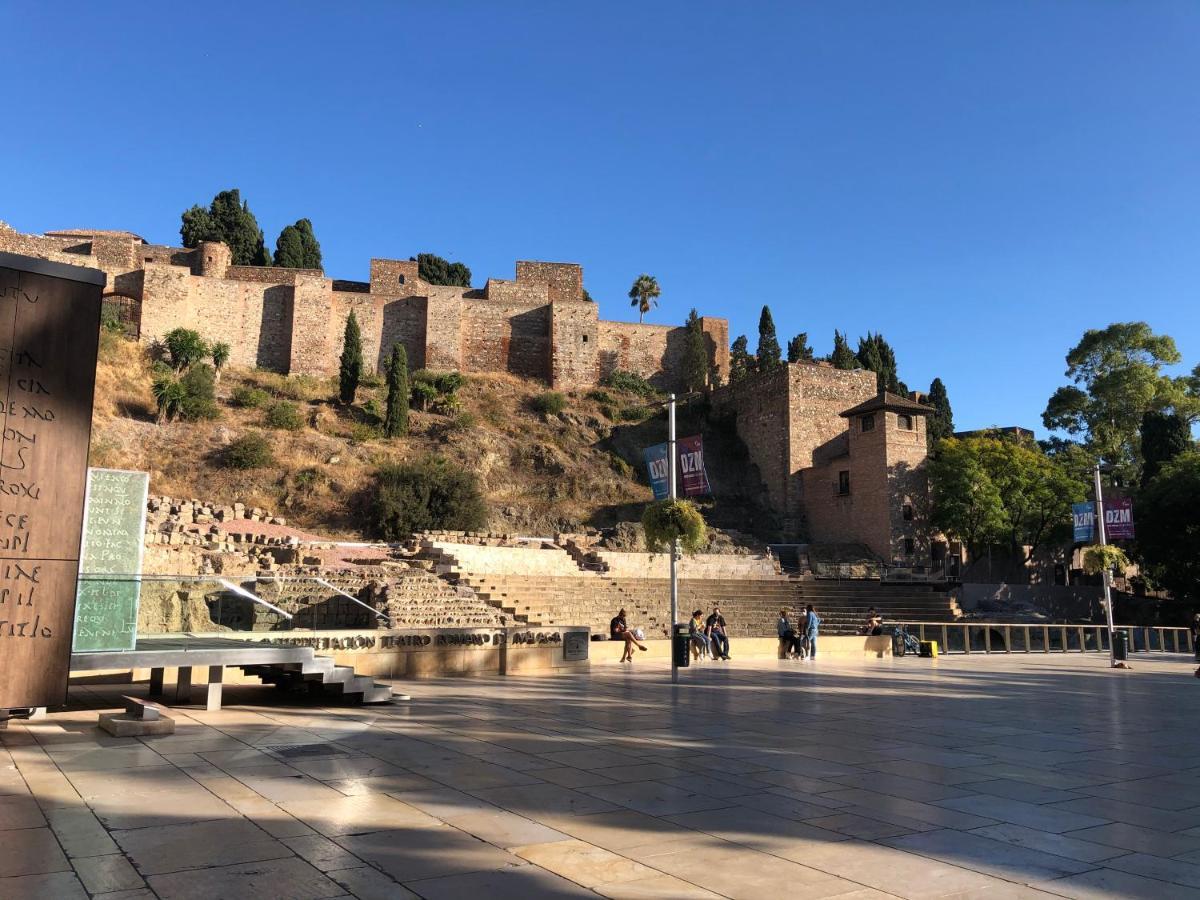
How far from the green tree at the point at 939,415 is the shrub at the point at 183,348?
41.0 m

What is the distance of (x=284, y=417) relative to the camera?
43.8 meters

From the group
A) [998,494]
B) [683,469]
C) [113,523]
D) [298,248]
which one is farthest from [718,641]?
[298,248]

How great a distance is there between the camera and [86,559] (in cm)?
1127

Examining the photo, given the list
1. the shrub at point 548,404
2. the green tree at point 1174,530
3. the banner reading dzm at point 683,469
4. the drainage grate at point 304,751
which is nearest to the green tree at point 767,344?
the shrub at point 548,404

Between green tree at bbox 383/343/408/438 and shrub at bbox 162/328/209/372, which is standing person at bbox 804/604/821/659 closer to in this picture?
green tree at bbox 383/343/408/438

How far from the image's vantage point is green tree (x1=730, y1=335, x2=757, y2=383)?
188 feet

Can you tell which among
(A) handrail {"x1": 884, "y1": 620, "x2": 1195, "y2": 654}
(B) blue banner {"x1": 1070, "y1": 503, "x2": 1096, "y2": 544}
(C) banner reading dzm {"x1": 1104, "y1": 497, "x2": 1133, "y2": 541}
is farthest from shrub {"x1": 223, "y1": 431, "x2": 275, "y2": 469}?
(C) banner reading dzm {"x1": 1104, "y1": 497, "x2": 1133, "y2": 541}

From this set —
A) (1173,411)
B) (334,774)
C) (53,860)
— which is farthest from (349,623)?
(1173,411)

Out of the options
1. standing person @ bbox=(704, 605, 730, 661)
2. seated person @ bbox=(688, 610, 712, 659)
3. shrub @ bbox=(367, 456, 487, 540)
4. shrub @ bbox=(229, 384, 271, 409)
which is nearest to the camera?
seated person @ bbox=(688, 610, 712, 659)

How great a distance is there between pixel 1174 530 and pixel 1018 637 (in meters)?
19.1

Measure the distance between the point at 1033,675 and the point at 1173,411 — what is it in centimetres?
4013

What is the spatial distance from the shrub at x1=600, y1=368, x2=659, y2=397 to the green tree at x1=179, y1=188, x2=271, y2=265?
2559 cm

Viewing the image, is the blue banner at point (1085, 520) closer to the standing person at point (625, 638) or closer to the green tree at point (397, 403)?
the standing person at point (625, 638)

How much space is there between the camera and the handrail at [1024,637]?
942 inches
